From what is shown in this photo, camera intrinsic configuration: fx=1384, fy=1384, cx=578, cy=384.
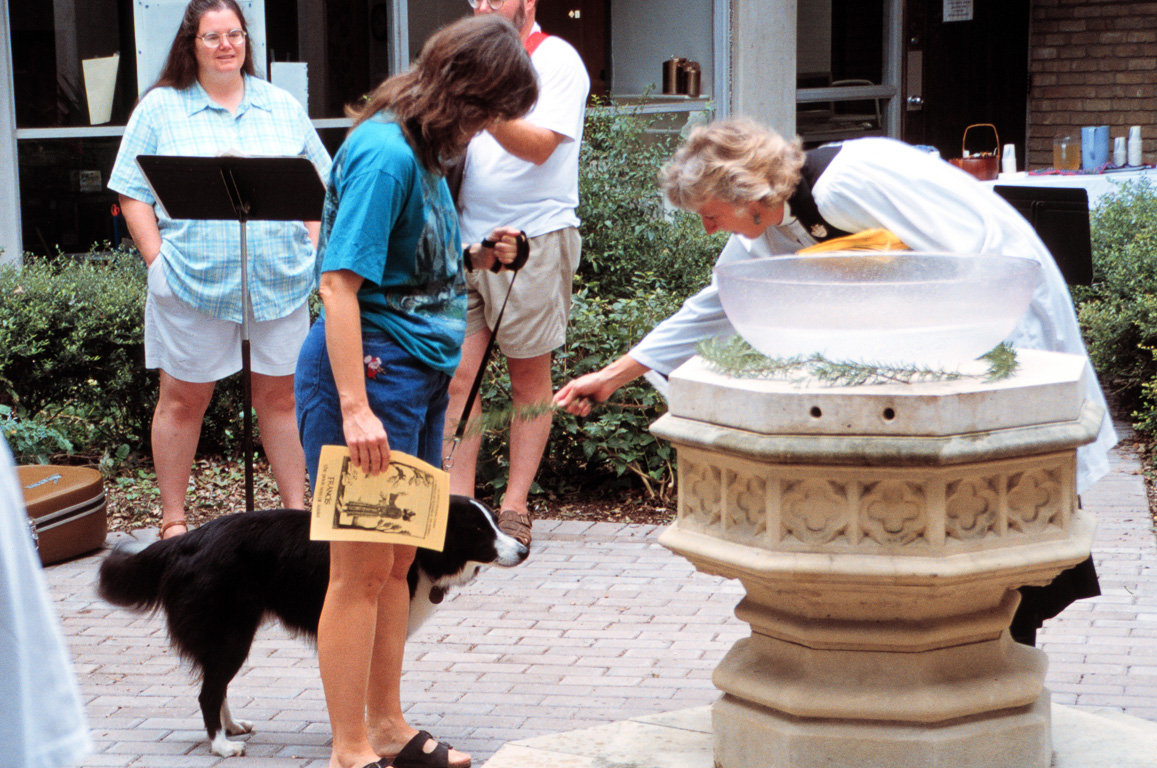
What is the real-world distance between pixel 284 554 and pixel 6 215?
5.87 meters

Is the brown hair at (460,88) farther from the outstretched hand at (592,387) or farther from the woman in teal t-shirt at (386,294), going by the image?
the outstretched hand at (592,387)

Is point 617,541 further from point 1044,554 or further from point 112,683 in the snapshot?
point 1044,554

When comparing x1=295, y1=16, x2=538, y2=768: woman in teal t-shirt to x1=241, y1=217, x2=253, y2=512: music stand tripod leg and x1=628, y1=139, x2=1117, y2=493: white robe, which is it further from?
x1=241, y1=217, x2=253, y2=512: music stand tripod leg

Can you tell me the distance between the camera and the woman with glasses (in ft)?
17.9

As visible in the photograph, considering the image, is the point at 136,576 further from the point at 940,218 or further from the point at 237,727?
the point at 940,218

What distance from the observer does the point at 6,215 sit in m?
8.70

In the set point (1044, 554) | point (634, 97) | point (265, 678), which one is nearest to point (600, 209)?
point (634, 97)

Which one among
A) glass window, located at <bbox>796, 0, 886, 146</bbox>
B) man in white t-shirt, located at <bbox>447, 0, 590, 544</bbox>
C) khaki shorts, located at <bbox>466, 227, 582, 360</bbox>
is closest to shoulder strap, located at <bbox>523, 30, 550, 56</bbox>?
man in white t-shirt, located at <bbox>447, 0, 590, 544</bbox>

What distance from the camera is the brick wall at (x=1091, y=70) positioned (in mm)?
12750

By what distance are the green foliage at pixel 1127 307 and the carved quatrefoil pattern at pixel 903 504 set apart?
4674mm

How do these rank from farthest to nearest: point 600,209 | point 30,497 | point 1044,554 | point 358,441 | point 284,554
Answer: point 600,209 < point 30,497 < point 284,554 < point 358,441 < point 1044,554

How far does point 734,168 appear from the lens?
3182mm

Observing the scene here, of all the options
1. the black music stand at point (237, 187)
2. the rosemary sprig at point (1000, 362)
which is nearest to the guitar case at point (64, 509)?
the black music stand at point (237, 187)

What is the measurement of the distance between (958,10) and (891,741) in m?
12.0
